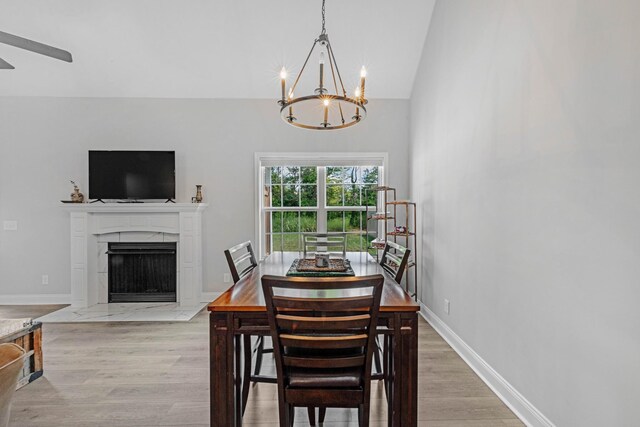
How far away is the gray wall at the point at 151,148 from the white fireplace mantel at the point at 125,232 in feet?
0.76

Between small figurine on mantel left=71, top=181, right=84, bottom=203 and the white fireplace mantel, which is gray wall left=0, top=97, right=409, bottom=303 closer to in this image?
small figurine on mantel left=71, top=181, right=84, bottom=203

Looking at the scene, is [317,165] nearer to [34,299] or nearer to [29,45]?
[29,45]

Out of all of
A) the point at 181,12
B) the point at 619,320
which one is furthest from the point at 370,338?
the point at 181,12

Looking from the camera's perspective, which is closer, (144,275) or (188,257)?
(188,257)

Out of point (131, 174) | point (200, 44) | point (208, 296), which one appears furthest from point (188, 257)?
point (200, 44)

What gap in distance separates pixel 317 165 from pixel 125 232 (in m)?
2.58

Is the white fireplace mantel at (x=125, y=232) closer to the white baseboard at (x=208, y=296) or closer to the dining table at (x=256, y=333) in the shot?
the white baseboard at (x=208, y=296)

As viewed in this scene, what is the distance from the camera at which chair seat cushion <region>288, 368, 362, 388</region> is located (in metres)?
1.43

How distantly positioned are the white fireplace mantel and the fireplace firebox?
0.50 feet

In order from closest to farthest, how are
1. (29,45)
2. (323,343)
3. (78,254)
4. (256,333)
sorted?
1. (323,343)
2. (256,333)
3. (29,45)
4. (78,254)

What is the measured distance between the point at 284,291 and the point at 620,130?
1597 millimetres

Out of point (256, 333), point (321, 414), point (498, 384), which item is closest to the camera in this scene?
point (256, 333)

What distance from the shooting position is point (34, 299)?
4.50 m

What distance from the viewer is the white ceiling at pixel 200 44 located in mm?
3590
